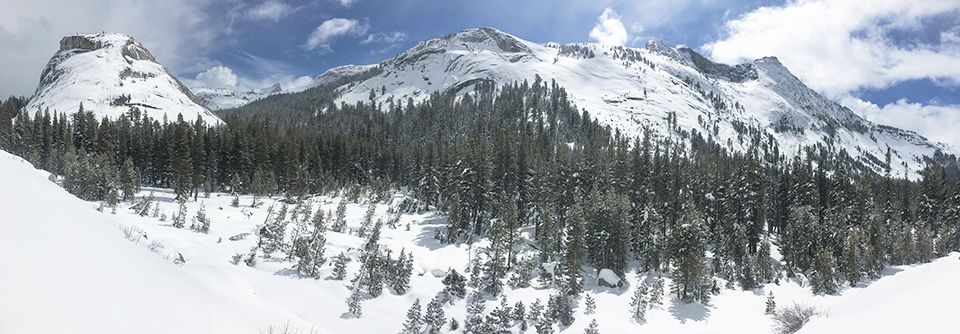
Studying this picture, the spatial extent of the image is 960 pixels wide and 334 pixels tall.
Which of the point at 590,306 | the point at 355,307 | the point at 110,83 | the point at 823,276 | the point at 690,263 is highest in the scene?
the point at 110,83

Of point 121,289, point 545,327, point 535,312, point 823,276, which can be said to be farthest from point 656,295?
point 121,289

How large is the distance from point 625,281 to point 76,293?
38.6m

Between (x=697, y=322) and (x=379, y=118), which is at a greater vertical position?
(x=379, y=118)

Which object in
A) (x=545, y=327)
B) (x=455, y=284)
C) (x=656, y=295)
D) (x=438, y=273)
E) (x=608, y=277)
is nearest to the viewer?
(x=545, y=327)

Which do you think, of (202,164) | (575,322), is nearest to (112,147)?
(202,164)

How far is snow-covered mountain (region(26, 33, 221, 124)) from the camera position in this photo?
99188mm

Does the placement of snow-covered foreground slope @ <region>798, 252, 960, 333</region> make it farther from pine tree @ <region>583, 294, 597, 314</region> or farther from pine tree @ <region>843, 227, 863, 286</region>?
pine tree @ <region>843, 227, 863, 286</region>

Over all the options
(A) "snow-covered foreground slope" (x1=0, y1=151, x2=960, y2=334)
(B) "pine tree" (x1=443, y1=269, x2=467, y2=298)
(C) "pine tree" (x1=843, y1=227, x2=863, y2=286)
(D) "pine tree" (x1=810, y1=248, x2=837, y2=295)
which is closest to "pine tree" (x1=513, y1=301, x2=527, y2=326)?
(B) "pine tree" (x1=443, y1=269, x2=467, y2=298)

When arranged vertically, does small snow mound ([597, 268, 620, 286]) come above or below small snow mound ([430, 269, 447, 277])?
below

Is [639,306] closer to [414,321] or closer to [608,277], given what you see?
[608,277]

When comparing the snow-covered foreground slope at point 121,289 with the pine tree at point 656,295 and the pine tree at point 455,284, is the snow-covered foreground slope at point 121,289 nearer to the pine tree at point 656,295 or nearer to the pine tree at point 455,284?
the pine tree at point 455,284

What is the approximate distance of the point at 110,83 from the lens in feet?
355

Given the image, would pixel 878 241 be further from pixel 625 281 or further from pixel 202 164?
pixel 202 164

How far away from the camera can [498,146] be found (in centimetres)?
5822
